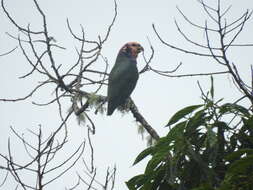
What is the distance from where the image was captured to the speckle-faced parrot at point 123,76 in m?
6.56

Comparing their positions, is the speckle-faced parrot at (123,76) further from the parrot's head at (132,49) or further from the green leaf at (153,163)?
the green leaf at (153,163)

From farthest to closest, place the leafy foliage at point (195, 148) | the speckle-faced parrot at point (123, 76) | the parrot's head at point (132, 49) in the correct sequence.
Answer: the parrot's head at point (132, 49)
the speckle-faced parrot at point (123, 76)
the leafy foliage at point (195, 148)

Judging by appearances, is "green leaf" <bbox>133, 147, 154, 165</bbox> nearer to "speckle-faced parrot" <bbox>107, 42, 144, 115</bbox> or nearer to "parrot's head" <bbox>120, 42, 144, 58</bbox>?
"speckle-faced parrot" <bbox>107, 42, 144, 115</bbox>

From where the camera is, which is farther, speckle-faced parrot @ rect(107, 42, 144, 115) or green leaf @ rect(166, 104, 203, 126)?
speckle-faced parrot @ rect(107, 42, 144, 115)

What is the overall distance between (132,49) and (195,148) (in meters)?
5.87

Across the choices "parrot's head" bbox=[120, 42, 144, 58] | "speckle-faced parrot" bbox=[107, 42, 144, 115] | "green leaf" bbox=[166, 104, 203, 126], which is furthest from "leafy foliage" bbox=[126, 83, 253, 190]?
"parrot's head" bbox=[120, 42, 144, 58]

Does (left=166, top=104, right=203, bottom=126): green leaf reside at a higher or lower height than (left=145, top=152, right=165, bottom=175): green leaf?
higher

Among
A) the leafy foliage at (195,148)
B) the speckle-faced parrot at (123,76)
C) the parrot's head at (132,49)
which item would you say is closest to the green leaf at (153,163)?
the leafy foliage at (195,148)

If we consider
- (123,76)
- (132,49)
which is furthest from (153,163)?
(132,49)

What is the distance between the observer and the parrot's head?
7.84 metres

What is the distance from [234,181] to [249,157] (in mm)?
111

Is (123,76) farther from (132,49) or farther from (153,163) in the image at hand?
(153,163)

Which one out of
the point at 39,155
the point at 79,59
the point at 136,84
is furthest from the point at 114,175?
the point at 136,84

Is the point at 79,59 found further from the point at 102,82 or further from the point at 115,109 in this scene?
the point at 115,109
